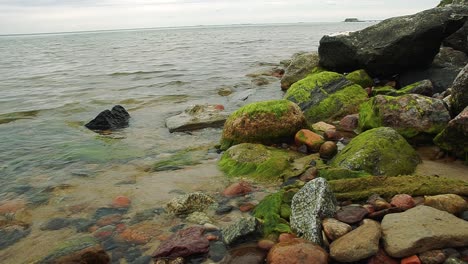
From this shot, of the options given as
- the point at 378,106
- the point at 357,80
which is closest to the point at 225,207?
the point at 378,106

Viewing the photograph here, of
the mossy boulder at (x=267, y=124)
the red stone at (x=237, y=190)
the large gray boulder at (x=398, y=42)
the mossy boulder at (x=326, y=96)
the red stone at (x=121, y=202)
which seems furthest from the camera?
the large gray boulder at (x=398, y=42)

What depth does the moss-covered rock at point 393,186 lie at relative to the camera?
388cm

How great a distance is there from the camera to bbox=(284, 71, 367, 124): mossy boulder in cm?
827

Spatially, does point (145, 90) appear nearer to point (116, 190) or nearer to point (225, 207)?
point (116, 190)

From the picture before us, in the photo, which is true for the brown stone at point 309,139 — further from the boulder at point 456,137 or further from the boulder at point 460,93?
the boulder at point 460,93

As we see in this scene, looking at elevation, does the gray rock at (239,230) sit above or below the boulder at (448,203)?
below

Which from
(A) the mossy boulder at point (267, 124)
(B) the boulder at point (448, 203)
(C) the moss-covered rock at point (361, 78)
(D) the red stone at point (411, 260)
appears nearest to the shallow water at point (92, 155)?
(A) the mossy boulder at point (267, 124)

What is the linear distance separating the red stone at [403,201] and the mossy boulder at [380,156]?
3.11ft

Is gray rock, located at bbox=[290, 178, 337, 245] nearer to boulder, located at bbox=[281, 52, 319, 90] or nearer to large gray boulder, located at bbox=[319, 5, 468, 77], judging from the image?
large gray boulder, located at bbox=[319, 5, 468, 77]

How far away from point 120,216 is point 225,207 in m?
1.28

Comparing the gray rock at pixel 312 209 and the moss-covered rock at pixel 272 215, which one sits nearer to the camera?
the gray rock at pixel 312 209

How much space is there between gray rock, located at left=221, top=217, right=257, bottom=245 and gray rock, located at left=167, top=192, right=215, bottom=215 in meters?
0.76

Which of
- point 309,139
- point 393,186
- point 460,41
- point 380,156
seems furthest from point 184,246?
point 460,41

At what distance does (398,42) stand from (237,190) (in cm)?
670
